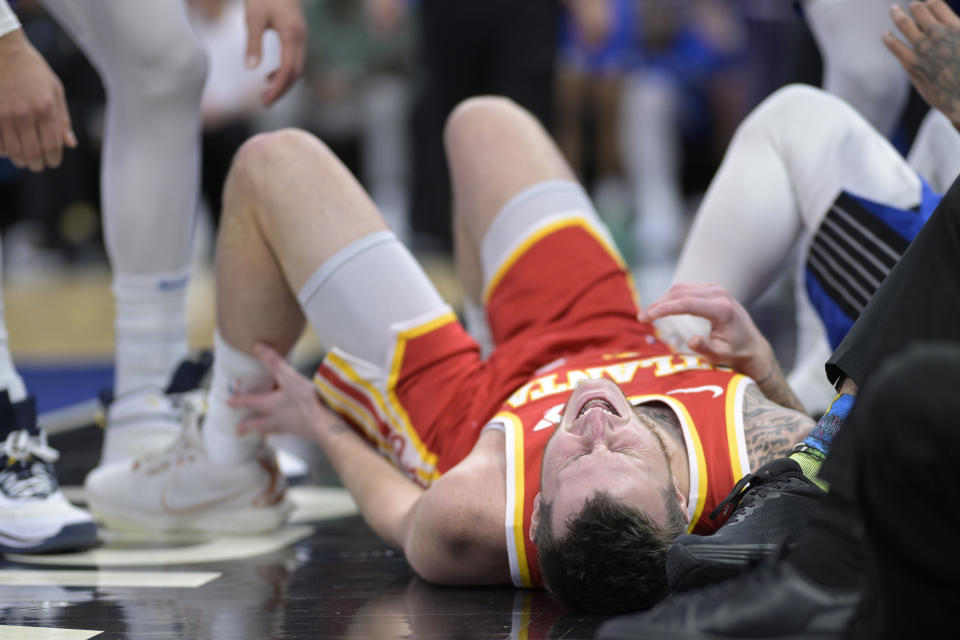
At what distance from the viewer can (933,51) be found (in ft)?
5.99

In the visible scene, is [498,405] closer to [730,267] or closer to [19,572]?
[730,267]

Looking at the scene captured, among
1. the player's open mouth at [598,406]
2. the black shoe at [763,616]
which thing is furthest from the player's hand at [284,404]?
the black shoe at [763,616]

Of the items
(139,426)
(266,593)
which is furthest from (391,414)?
(139,426)

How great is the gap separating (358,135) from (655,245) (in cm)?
219

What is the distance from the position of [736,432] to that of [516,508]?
1.01 feet

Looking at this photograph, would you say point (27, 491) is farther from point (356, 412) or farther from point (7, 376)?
point (356, 412)

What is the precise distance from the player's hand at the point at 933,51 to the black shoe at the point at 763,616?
96 centimetres

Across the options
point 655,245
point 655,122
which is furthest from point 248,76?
point 655,122

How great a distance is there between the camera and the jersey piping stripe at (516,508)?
1562mm

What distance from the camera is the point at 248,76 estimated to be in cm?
622

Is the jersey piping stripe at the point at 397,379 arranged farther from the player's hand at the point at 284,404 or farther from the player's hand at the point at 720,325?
the player's hand at the point at 720,325

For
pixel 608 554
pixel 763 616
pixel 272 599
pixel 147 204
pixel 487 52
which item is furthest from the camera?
pixel 487 52

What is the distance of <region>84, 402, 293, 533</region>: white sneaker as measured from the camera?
209 centimetres

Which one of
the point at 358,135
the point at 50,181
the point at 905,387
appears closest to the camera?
the point at 905,387
